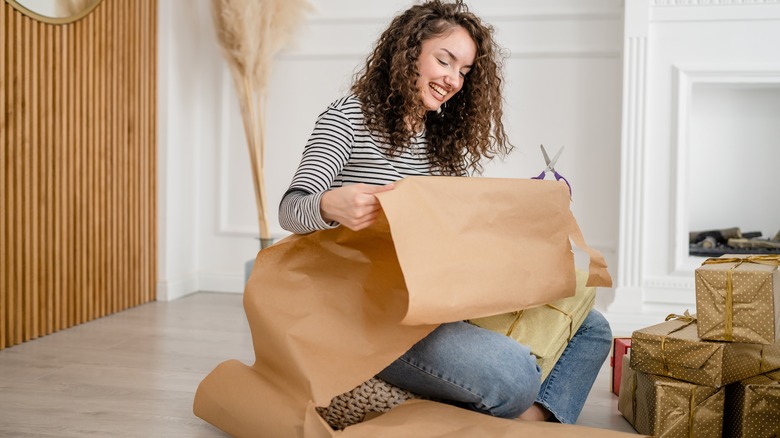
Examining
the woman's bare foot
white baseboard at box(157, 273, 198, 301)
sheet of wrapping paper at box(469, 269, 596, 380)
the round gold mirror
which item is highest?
the round gold mirror

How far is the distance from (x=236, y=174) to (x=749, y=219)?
219cm

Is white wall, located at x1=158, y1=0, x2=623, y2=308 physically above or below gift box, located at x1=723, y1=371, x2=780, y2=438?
above

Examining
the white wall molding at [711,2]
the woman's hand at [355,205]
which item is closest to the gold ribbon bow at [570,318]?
the woman's hand at [355,205]

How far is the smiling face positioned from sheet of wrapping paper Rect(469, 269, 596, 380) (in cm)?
47

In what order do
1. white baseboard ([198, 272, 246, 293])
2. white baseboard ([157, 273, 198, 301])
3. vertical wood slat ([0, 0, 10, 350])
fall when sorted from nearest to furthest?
vertical wood slat ([0, 0, 10, 350]) < white baseboard ([157, 273, 198, 301]) < white baseboard ([198, 272, 246, 293])

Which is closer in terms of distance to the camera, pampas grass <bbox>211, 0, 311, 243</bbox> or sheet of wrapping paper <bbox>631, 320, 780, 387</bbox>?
sheet of wrapping paper <bbox>631, 320, 780, 387</bbox>

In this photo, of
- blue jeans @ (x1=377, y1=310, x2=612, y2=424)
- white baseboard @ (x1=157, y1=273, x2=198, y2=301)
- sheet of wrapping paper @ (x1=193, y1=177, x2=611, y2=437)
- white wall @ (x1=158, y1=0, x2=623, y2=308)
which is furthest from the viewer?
white baseboard @ (x1=157, y1=273, x2=198, y2=301)

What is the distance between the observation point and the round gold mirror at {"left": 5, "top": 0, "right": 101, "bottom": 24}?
233 cm

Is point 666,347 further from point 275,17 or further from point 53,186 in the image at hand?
point 275,17

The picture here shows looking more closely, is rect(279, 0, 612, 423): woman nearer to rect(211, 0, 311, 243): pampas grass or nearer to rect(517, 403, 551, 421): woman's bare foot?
rect(517, 403, 551, 421): woman's bare foot

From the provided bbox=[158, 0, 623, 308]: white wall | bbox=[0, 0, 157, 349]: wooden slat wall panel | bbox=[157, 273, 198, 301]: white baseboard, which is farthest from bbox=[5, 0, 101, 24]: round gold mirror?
bbox=[157, 273, 198, 301]: white baseboard

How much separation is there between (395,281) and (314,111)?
211 cm

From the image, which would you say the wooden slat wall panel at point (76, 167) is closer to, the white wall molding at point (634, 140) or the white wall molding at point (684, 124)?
the white wall molding at point (634, 140)

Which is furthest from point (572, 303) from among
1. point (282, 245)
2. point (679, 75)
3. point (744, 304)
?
point (679, 75)
